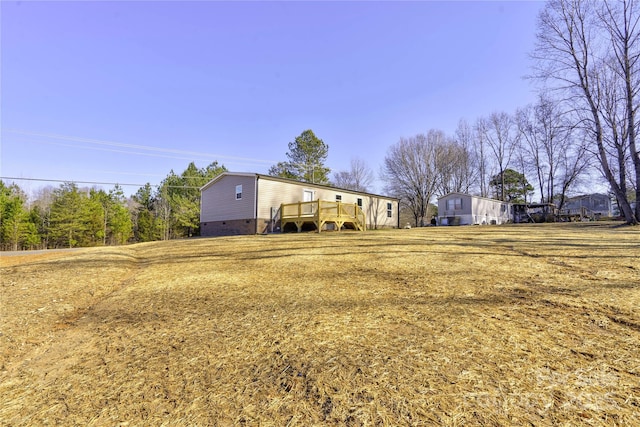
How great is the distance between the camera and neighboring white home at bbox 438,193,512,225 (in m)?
27.2

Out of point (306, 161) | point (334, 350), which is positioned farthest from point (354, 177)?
point (334, 350)

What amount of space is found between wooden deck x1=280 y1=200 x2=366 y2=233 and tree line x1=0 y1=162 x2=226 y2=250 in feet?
55.4

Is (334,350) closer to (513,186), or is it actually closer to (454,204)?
(454,204)

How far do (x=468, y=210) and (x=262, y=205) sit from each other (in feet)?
66.4

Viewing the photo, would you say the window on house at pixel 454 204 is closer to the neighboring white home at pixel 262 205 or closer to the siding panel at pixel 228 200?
the neighboring white home at pixel 262 205

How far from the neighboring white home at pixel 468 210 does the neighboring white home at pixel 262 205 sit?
13039 millimetres

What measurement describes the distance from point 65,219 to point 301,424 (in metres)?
30.3

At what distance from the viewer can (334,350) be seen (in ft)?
7.32

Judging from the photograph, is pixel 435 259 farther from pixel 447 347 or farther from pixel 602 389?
pixel 602 389

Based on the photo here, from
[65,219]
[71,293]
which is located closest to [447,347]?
[71,293]

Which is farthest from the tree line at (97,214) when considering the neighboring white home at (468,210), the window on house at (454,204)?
the window on house at (454,204)

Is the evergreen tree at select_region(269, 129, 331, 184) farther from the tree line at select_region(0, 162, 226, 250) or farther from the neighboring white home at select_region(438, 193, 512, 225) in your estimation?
the neighboring white home at select_region(438, 193, 512, 225)

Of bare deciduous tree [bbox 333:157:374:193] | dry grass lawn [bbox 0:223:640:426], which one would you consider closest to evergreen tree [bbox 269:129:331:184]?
bare deciduous tree [bbox 333:157:374:193]

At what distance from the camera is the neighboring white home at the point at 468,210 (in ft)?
89.1
